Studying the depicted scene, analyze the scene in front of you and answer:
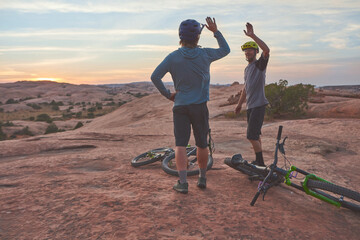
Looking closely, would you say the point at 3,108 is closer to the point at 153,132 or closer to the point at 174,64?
the point at 153,132

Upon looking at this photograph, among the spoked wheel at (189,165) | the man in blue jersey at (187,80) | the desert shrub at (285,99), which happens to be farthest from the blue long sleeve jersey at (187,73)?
the desert shrub at (285,99)

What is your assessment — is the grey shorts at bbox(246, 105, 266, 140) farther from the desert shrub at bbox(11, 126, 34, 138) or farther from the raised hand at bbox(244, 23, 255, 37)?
the desert shrub at bbox(11, 126, 34, 138)

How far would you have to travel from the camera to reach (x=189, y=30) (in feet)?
11.6

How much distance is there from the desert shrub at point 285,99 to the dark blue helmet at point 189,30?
1189 cm

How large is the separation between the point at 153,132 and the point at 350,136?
592cm

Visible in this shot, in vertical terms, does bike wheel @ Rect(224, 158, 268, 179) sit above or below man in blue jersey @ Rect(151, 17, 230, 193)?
below

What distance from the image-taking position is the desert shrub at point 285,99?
14812 mm

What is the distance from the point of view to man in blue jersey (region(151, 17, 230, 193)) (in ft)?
11.6

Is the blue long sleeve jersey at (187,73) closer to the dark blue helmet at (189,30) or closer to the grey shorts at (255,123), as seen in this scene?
the dark blue helmet at (189,30)

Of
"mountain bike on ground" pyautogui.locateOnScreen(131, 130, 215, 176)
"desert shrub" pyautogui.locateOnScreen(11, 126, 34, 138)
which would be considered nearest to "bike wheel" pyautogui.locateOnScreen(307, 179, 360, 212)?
"mountain bike on ground" pyautogui.locateOnScreen(131, 130, 215, 176)

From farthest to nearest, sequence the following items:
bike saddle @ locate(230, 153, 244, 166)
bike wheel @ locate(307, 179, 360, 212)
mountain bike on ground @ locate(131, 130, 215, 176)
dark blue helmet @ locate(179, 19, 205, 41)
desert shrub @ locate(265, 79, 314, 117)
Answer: desert shrub @ locate(265, 79, 314, 117) → mountain bike on ground @ locate(131, 130, 215, 176) → bike saddle @ locate(230, 153, 244, 166) → dark blue helmet @ locate(179, 19, 205, 41) → bike wheel @ locate(307, 179, 360, 212)

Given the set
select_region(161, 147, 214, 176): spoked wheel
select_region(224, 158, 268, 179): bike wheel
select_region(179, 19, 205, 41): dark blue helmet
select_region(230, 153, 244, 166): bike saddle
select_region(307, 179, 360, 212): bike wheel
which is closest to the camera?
select_region(307, 179, 360, 212): bike wheel

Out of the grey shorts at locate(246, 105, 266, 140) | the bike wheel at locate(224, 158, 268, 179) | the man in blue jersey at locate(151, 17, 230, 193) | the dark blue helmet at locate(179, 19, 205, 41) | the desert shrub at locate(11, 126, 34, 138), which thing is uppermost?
the dark blue helmet at locate(179, 19, 205, 41)

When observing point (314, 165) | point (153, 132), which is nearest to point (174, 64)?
point (314, 165)
